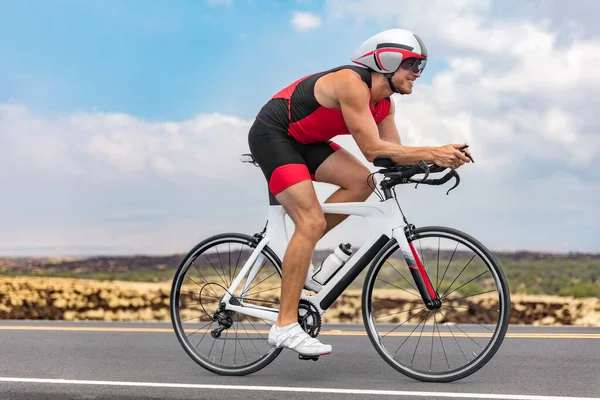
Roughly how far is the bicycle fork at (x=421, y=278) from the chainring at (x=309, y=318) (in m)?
0.68

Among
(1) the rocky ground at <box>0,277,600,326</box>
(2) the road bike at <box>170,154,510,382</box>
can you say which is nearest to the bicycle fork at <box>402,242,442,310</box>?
(2) the road bike at <box>170,154,510,382</box>

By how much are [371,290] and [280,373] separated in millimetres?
924

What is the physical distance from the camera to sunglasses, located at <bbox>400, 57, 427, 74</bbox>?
4852 mm

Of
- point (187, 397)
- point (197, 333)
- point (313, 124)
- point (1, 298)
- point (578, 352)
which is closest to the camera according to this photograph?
point (187, 397)

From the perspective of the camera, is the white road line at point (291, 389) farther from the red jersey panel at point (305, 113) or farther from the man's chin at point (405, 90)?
the man's chin at point (405, 90)

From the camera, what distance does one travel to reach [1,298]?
929 centimetres

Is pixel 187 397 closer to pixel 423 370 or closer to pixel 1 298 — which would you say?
pixel 423 370

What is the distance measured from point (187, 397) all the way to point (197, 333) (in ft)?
3.76

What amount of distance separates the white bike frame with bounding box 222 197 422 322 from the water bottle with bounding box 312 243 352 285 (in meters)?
0.05

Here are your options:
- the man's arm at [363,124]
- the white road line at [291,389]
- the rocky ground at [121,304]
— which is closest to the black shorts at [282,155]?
the man's arm at [363,124]

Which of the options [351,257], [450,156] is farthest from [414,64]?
[351,257]

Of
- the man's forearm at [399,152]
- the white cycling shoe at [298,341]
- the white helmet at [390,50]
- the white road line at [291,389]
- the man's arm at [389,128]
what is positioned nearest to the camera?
the white road line at [291,389]

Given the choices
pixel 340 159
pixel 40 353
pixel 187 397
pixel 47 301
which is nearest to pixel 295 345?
pixel 187 397

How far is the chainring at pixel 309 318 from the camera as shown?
5.15 meters
